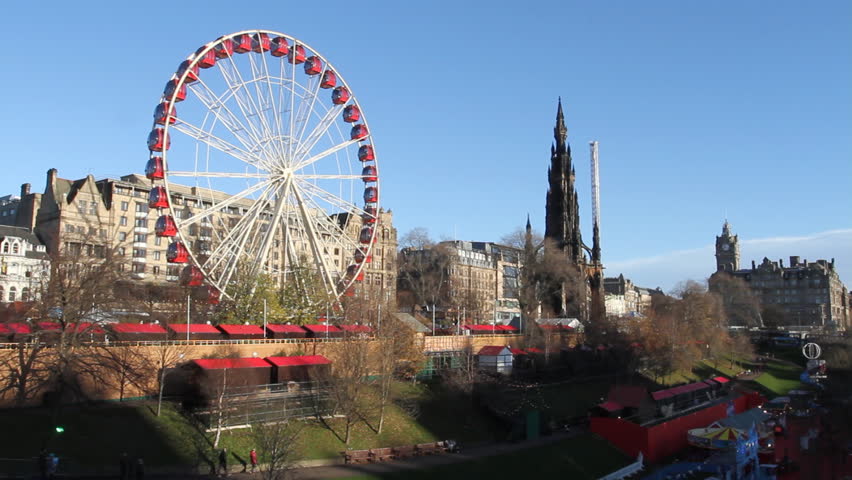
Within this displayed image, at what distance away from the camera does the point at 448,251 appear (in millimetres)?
109250

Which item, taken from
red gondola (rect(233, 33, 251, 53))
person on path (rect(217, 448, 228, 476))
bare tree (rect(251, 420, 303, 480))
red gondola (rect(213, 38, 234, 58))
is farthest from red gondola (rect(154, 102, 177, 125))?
person on path (rect(217, 448, 228, 476))

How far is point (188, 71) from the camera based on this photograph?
51.7 meters

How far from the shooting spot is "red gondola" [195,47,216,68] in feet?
173

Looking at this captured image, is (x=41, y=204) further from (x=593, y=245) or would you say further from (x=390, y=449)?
(x=593, y=245)

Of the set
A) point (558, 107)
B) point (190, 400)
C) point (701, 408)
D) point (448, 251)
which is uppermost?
point (558, 107)

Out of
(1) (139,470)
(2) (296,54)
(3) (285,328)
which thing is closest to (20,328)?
(1) (139,470)

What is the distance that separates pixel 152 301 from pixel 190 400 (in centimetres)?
3343

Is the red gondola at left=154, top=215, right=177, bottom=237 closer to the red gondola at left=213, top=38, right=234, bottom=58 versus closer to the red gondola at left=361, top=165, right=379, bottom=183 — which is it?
the red gondola at left=213, top=38, right=234, bottom=58

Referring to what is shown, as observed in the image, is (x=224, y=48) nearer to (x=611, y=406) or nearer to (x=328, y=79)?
(x=328, y=79)

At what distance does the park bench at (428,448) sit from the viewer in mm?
42656

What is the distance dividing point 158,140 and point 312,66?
16315mm

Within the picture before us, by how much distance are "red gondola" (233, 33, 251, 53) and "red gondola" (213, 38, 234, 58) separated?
A: 0.62 m

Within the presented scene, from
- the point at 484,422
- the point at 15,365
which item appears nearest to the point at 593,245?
the point at 484,422

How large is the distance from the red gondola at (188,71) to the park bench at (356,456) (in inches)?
1154
